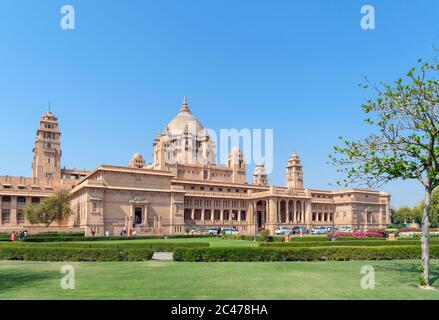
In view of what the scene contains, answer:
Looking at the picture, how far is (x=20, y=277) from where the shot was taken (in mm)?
16641

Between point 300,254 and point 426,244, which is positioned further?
point 300,254

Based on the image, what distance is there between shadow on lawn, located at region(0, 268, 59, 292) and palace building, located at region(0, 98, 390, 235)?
38166 millimetres

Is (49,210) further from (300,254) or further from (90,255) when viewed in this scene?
(300,254)

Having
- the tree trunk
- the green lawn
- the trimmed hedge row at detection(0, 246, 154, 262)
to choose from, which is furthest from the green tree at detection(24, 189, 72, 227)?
the tree trunk

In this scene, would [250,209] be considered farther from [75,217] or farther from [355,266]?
[355,266]

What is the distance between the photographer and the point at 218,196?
80562 mm

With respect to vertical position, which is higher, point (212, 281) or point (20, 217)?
point (212, 281)

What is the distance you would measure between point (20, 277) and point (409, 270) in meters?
18.5

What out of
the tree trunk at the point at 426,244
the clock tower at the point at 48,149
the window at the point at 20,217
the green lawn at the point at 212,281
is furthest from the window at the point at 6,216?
A: the tree trunk at the point at 426,244

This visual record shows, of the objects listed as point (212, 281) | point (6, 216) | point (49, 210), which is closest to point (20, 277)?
point (212, 281)

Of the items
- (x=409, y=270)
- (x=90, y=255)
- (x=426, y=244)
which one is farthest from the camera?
(x=90, y=255)

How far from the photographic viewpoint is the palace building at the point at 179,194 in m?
59.8

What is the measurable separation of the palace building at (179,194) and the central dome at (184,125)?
0.88ft

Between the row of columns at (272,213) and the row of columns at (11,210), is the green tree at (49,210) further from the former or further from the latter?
the row of columns at (272,213)
